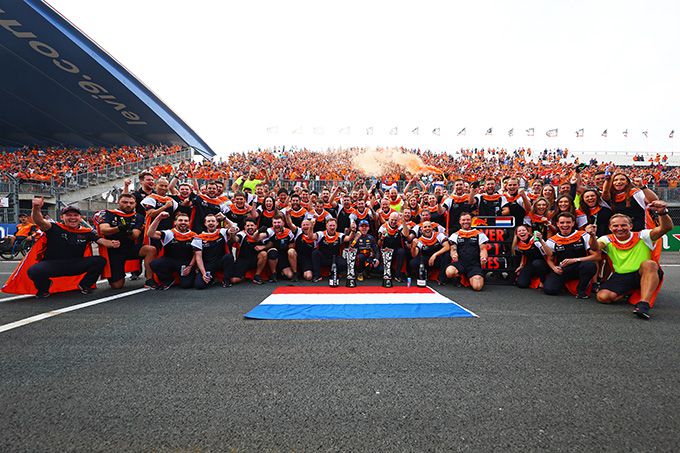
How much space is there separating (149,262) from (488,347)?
507 centimetres

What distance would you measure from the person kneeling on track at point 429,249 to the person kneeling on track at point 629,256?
221 centimetres

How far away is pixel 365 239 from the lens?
583cm

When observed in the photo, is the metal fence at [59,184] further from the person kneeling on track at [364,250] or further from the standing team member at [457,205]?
the standing team member at [457,205]

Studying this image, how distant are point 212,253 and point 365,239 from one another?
2.65 m

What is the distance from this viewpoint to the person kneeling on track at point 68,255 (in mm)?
4566

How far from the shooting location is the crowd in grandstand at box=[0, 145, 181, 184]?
19.9m

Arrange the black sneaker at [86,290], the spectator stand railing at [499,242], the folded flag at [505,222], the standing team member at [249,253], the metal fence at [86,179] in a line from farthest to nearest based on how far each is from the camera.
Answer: the metal fence at [86,179]
the standing team member at [249,253]
the folded flag at [505,222]
the spectator stand railing at [499,242]
the black sneaker at [86,290]

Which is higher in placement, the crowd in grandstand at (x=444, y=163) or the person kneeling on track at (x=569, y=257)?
the crowd in grandstand at (x=444, y=163)

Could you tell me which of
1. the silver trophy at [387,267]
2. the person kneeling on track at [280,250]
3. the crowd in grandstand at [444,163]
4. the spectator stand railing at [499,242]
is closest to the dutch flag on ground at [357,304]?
the silver trophy at [387,267]

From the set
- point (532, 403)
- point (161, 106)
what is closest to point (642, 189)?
point (532, 403)

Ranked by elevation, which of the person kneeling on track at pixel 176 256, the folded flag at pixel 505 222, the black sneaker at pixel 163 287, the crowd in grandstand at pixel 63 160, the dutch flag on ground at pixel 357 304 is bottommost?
the black sneaker at pixel 163 287

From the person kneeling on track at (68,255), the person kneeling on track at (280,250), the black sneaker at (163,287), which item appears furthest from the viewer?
the person kneeling on track at (280,250)

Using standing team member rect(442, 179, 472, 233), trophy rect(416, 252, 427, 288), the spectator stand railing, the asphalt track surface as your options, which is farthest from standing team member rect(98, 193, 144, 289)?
the spectator stand railing

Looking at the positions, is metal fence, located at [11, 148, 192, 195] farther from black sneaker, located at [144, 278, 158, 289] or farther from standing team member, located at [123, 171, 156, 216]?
black sneaker, located at [144, 278, 158, 289]
